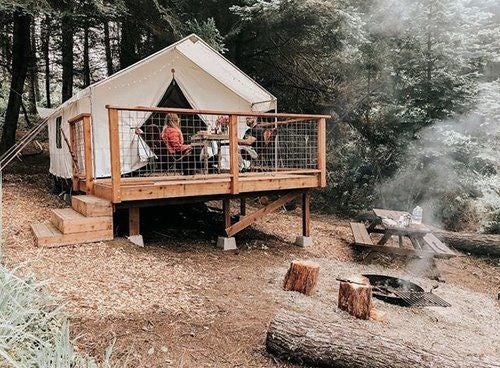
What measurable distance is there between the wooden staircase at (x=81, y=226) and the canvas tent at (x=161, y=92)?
157 cm

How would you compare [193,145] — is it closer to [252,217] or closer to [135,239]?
[252,217]

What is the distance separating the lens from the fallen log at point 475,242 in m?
7.60

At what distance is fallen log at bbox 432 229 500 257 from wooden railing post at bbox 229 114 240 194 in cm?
486

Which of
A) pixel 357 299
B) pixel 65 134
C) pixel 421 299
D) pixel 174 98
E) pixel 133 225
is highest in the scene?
pixel 174 98

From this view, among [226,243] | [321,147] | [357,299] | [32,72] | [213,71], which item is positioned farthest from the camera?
[32,72]

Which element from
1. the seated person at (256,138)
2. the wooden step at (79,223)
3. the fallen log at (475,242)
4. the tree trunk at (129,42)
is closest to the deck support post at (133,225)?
the wooden step at (79,223)

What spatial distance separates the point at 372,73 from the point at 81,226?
275 inches

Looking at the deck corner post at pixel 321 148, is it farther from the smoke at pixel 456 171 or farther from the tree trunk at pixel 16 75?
the tree trunk at pixel 16 75

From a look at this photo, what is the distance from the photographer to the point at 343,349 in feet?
8.86

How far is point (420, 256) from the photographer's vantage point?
19.1 feet

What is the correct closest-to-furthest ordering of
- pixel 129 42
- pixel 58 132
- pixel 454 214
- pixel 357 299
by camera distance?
pixel 357 299 < pixel 58 132 < pixel 454 214 < pixel 129 42

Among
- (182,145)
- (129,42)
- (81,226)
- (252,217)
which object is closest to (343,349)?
(81,226)

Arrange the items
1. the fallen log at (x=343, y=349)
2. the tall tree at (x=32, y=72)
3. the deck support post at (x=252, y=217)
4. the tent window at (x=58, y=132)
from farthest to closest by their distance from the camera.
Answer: the tall tree at (x=32, y=72) → the tent window at (x=58, y=132) → the deck support post at (x=252, y=217) → the fallen log at (x=343, y=349)

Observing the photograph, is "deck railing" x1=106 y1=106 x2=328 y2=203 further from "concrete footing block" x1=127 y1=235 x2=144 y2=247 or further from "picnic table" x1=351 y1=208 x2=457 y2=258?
"picnic table" x1=351 y1=208 x2=457 y2=258
